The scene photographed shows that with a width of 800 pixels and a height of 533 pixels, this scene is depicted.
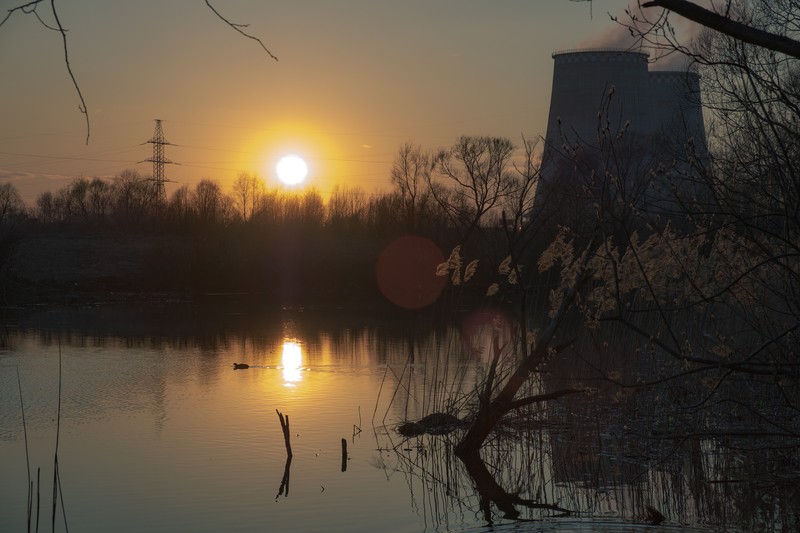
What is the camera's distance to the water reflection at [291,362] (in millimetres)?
12289

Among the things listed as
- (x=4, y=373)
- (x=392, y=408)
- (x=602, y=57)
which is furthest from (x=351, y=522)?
(x=602, y=57)

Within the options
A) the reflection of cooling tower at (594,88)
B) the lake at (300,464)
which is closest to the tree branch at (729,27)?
the lake at (300,464)

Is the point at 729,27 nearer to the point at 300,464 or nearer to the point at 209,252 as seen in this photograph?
the point at 300,464

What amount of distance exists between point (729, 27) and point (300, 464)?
5.59m

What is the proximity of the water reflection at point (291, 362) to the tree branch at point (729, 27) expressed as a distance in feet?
32.3

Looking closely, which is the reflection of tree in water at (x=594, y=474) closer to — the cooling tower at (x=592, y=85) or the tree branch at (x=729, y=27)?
the tree branch at (x=729, y=27)

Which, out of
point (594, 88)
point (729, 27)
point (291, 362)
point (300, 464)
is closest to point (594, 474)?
point (300, 464)

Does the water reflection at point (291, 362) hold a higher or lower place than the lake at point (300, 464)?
higher

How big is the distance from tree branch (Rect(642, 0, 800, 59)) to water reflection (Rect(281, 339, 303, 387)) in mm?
9854

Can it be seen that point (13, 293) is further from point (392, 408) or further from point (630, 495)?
point (630, 495)

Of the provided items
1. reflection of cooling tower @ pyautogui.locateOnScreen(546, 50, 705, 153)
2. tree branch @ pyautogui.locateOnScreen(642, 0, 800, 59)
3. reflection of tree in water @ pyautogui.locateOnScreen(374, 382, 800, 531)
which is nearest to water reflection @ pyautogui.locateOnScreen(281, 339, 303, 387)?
reflection of tree in water @ pyautogui.locateOnScreen(374, 382, 800, 531)

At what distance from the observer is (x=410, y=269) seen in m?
33.2

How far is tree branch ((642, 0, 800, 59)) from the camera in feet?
7.68

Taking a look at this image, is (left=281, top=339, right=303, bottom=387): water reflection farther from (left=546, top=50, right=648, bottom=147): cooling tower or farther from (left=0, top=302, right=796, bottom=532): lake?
(left=546, top=50, right=648, bottom=147): cooling tower
